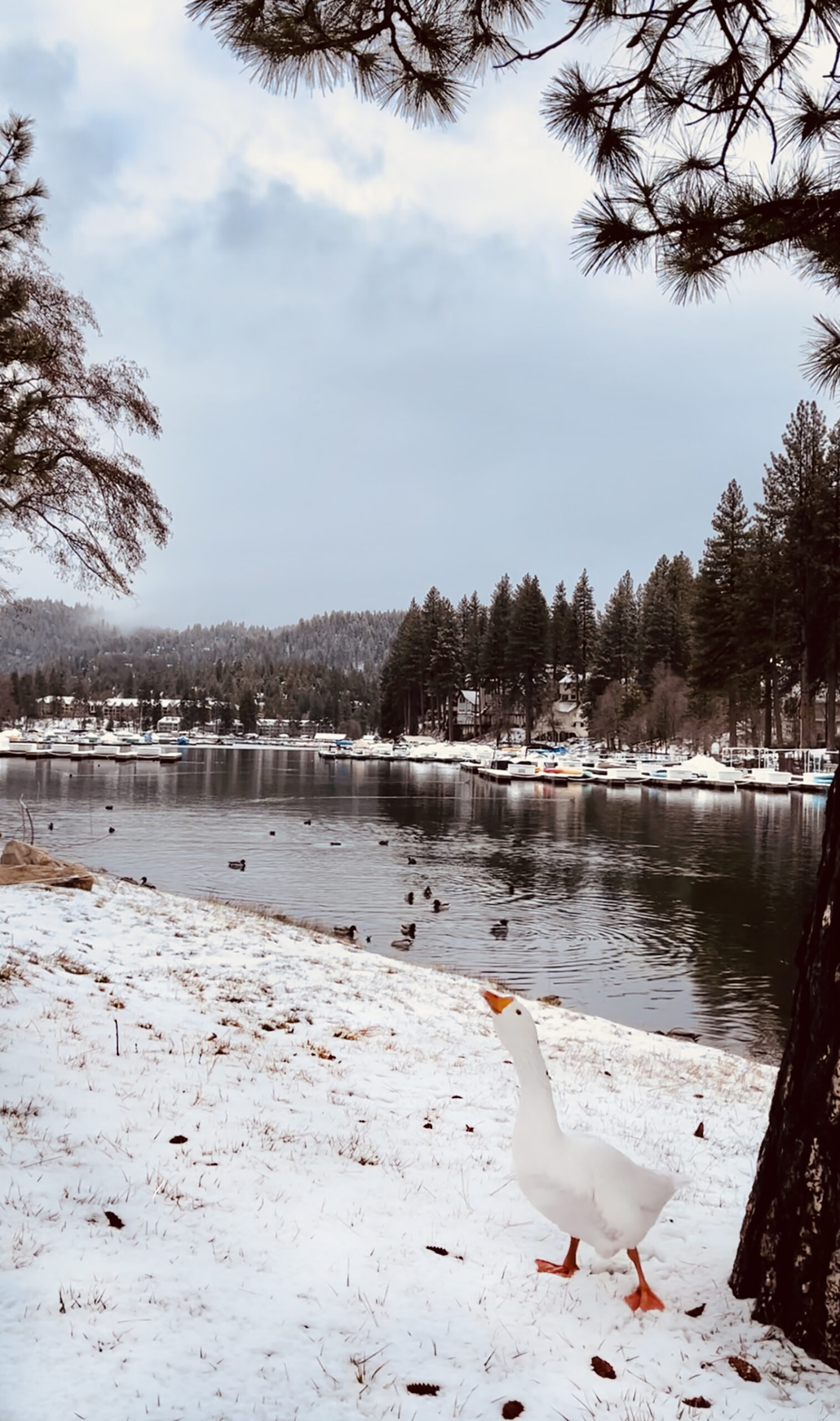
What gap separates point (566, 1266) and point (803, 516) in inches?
2280

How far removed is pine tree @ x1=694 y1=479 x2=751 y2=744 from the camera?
5844cm

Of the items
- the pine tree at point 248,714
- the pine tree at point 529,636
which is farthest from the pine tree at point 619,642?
the pine tree at point 248,714

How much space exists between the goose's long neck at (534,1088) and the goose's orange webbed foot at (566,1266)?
20.1 inches

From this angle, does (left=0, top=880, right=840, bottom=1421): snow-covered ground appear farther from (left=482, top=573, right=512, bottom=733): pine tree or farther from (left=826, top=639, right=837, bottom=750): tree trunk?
(left=482, top=573, right=512, bottom=733): pine tree

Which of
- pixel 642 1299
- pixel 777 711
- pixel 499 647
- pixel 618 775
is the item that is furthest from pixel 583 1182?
pixel 499 647

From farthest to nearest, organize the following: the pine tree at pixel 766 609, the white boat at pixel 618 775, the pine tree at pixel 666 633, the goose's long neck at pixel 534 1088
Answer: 1. the pine tree at pixel 666 633
2. the white boat at pixel 618 775
3. the pine tree at pixel 766 609
4. the goose's long neck at pixel 534 1088

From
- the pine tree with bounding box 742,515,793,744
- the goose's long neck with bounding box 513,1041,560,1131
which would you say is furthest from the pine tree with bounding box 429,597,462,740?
the goose's long neck with bounding box 513,1041,560,1131

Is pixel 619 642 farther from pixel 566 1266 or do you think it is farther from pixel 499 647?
pixel 566 1266

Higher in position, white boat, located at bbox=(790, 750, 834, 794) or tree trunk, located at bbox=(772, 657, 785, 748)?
tree trunk, located at bbox=(772, 657, 785, 748)

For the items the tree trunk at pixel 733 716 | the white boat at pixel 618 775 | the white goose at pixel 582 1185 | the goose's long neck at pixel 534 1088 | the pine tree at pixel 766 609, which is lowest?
the white boat at pixel 618 775

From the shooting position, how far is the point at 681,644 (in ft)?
281

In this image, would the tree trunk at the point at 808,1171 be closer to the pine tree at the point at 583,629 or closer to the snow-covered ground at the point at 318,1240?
the snow-covered ground at the point at 318,1240

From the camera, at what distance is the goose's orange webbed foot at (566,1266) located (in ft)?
10.9

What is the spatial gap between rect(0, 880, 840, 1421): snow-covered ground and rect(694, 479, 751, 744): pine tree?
55.5 meters
